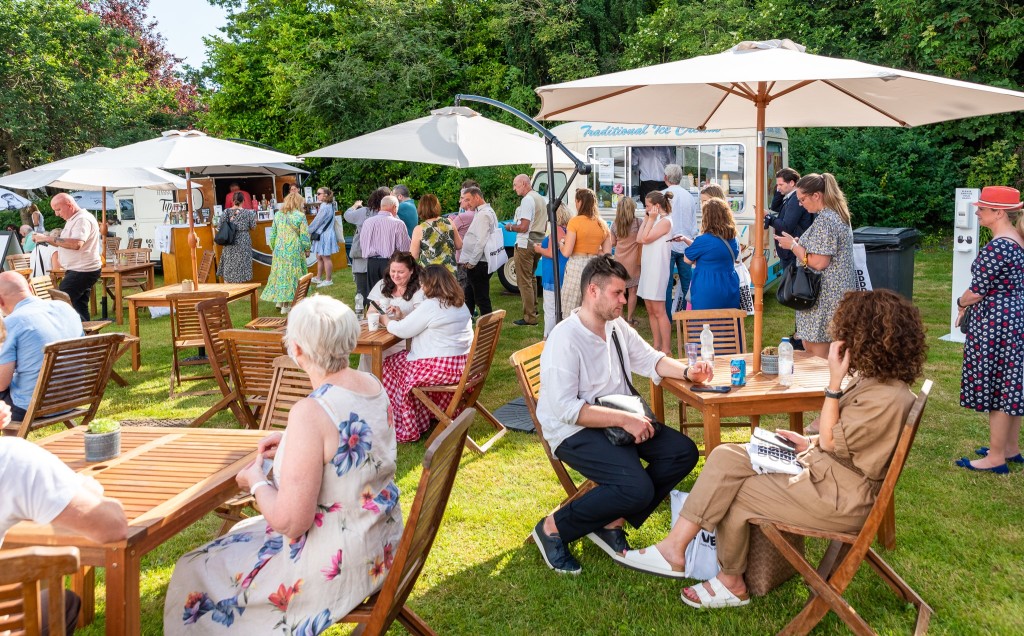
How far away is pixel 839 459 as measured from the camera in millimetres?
3193

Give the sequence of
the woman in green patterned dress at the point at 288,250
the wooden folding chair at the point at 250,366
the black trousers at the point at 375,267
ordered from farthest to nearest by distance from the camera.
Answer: the woman in green patterned dress at the point at 288,250 < the black trousers at the point at 375,267 < the wooden folding chair at the point at 250,366

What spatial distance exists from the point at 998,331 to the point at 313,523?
415 centimetres

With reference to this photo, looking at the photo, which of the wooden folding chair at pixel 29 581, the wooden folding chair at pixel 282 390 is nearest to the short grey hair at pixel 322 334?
the wooden folding chair at pixel 29 581

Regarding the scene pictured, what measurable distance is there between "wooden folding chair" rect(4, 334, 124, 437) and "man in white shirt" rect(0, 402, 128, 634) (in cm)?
274

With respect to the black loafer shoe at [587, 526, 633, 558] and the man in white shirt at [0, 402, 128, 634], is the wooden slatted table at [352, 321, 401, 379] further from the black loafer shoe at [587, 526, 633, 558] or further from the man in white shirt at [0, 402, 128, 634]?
the man in white shirt at [0, 402, 128, 634]

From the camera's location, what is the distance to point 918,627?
10.5 feet

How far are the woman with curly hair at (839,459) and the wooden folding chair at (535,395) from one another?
76cm

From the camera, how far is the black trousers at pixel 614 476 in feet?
12.1

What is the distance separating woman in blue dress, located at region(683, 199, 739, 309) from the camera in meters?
6.79

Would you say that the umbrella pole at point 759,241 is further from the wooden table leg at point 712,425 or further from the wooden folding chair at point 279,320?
the wooden folding chair at point 279,320

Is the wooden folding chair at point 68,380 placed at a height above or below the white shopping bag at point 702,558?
above

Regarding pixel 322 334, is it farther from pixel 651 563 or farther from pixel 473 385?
pixel 473 385

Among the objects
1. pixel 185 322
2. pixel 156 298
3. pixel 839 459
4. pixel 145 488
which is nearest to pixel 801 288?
pixel 839 459

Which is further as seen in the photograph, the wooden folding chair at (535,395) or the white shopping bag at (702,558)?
the wooden folding chair at (535,395)
